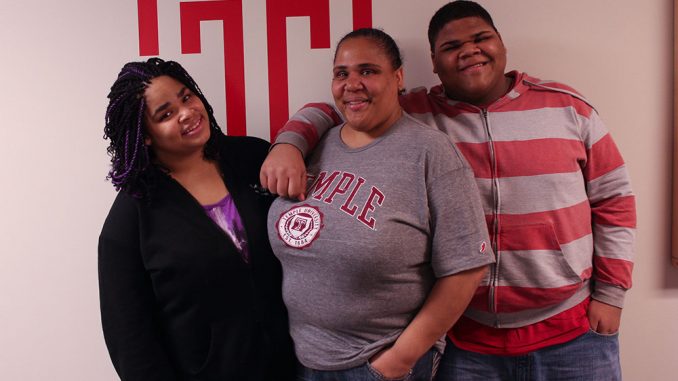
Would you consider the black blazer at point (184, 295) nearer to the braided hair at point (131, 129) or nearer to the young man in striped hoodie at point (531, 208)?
the braided hair at point (131, 129)

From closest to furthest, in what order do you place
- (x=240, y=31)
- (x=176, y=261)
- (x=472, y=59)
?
(x=176, y=261)
(x=472, y=59)
(x=240, y=31)

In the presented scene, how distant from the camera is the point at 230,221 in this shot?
118cm

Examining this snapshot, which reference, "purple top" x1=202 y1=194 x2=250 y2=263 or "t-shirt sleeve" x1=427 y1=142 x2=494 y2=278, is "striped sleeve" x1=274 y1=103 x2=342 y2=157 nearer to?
"purple top" x1=202 y1=194 x2=250 y2=263

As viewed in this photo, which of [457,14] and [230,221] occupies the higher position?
[457,14]

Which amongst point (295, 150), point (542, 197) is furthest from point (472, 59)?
point (295, 150)

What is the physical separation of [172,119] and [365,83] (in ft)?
1.58

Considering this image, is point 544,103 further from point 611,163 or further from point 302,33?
point 302,33

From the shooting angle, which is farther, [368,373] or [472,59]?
[472,59]

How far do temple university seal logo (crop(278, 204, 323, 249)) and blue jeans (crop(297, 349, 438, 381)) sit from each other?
0.31 m

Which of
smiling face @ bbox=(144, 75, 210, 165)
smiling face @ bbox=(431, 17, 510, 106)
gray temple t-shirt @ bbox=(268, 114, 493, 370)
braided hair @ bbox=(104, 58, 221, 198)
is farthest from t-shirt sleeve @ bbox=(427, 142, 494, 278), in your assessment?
braided hair @ bbox=(104, 58, 221, 198)

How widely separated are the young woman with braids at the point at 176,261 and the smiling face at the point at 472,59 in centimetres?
65

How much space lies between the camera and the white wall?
1.47 meters

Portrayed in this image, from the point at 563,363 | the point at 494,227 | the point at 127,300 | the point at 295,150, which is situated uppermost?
the point at 295,150

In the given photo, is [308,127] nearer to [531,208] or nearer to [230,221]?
[230,221]
